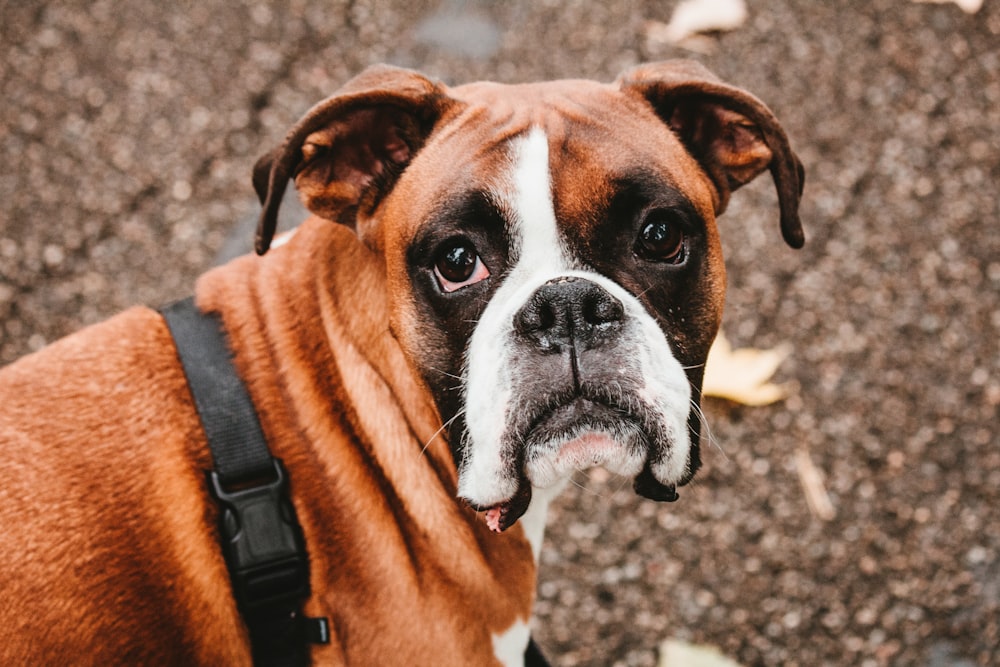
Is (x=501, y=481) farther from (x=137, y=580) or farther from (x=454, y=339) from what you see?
(x=137, y=580)

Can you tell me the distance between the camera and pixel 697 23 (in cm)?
480

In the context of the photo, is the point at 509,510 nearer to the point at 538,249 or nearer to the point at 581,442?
the point at 581,442

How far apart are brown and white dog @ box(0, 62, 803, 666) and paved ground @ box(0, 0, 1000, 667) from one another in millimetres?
1339

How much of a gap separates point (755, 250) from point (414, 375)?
7.66 feet

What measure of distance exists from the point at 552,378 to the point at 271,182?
882 mm

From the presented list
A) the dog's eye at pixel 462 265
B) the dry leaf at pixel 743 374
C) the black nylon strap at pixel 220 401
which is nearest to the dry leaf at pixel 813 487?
the dry leaf at pixel 743 374

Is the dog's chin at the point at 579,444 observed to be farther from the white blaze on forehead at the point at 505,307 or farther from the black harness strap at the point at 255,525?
the black harness strap at the point at 255,525

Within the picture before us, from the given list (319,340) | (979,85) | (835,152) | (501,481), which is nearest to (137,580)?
(319,340)

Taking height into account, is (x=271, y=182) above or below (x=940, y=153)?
above

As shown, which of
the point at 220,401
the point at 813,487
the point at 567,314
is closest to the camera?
the point at 567,314

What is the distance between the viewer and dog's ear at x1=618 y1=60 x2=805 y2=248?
8.28ft

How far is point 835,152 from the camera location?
14.8ft

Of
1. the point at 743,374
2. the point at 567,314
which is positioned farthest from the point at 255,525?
the point at 743,374

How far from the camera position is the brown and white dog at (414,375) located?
221cm
